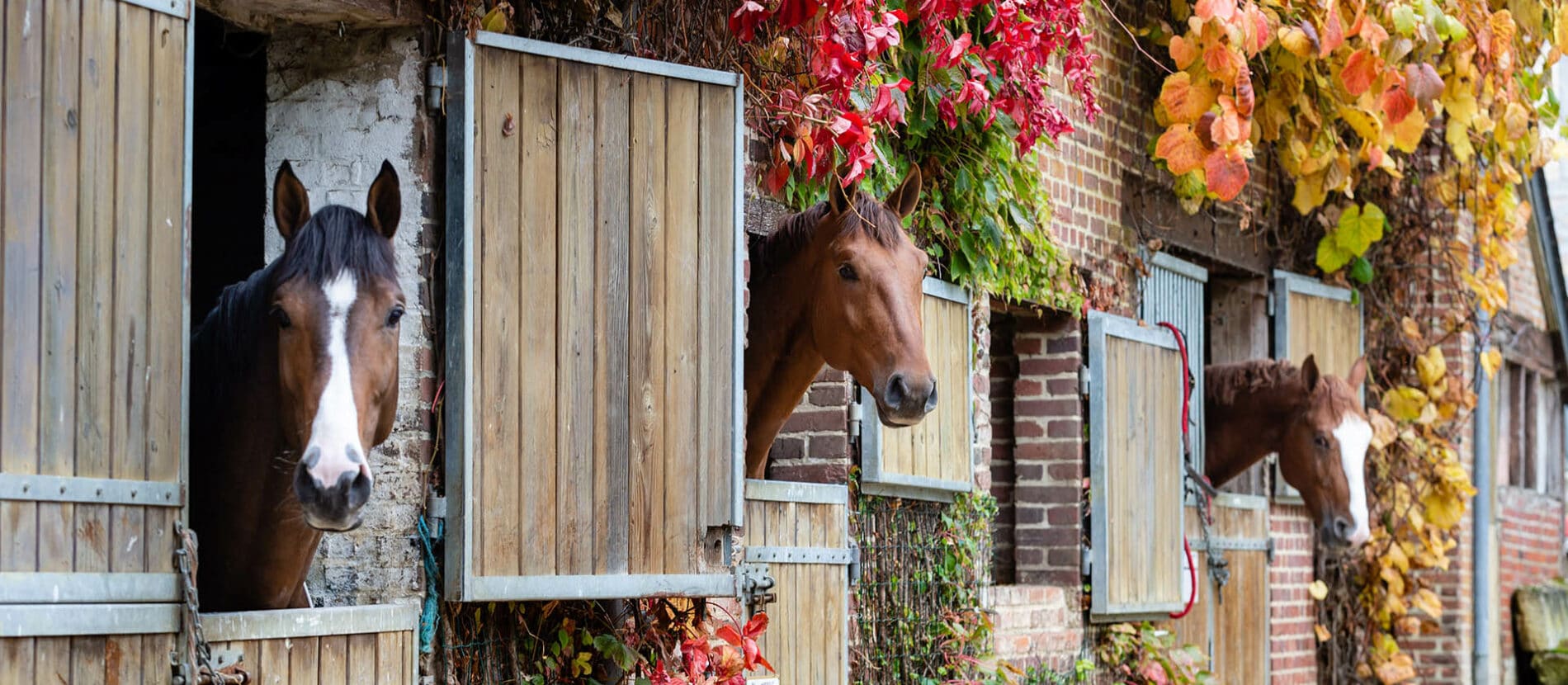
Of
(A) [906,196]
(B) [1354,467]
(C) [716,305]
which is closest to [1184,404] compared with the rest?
(B) [1354,467]

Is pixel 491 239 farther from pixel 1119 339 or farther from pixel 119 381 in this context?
pixel 1119 339

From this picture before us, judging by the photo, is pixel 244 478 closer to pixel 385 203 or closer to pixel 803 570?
pixel 385 203

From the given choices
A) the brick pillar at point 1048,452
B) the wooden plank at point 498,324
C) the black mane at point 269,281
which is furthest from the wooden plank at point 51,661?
the brick pillar at point 1048,452

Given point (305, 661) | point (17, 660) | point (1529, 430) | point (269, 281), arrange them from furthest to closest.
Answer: point (1529, 430) < point (305, 661) < point (269, 281) < point (17, 660)

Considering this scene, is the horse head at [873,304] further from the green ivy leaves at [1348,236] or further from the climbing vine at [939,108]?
the green ivy leaves at [1348,236]

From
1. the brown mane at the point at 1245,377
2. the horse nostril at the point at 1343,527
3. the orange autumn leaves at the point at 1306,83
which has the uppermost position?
the orange autumn leaves at the point at 1306,83

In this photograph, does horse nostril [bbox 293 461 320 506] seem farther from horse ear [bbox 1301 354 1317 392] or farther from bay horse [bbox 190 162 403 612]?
horse ear [bbox 1301 354 1317 392]

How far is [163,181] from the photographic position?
4.38 metres

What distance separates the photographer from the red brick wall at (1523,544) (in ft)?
43.3

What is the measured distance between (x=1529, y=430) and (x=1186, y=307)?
5.88 metres

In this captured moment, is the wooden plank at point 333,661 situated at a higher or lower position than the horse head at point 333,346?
lower

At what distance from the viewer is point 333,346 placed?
4348 millimetres

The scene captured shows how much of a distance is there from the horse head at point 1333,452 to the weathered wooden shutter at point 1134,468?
77 centimetres

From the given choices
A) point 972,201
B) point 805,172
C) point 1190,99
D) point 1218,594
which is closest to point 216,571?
point 805,172
